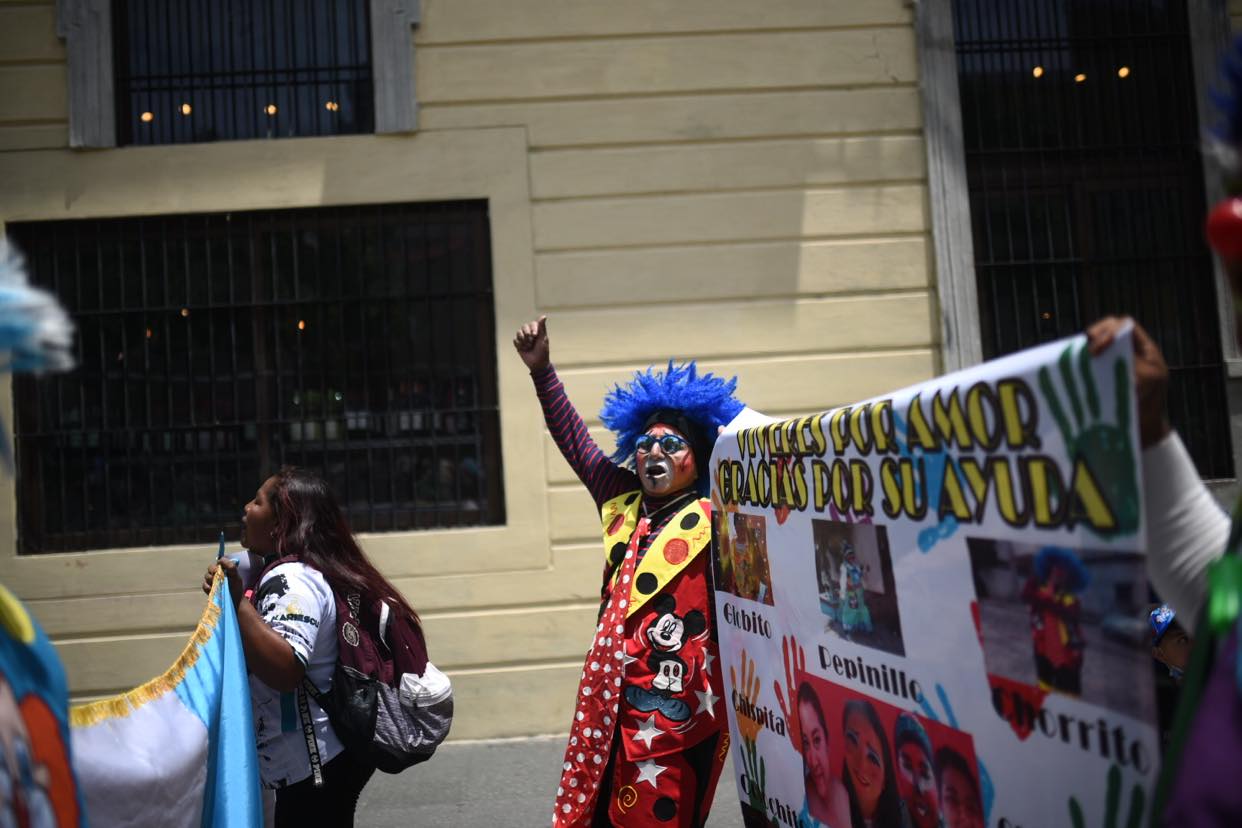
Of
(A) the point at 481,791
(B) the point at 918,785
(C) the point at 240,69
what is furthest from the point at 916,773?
(C) the point at 240,69

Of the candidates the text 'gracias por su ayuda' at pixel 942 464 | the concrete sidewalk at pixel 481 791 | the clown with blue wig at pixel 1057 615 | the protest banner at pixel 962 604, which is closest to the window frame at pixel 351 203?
the concrete sidewalk at pixel 481 791

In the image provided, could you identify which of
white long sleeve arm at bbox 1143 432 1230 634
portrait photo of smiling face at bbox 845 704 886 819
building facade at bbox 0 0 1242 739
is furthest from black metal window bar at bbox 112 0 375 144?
white long sleeve arm at bbox 1143 432 1230 634

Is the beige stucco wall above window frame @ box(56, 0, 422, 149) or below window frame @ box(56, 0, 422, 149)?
below

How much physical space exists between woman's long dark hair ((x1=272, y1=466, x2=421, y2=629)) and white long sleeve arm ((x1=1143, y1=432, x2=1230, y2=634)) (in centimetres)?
→ 243

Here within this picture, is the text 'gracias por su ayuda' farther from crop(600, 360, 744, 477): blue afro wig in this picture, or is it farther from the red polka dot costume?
crop(600, 360, 744, 477): blue afro wig

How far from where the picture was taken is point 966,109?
757cm

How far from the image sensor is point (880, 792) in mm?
2471

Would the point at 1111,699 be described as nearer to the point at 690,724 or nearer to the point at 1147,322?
the point at 690,724

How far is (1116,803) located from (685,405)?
8.39 ft

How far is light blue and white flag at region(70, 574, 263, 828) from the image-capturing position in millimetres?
2484

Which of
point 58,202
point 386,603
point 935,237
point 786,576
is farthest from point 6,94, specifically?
point 786,576

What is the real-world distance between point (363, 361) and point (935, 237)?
11.9 feet

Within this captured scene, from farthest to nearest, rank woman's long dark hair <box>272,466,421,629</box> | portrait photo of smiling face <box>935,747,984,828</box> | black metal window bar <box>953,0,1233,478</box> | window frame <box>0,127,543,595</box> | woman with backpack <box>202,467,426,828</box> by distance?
black metal window bar <box>953,0,1233,478</box>, window frame <box>0,127,543,595</box>, woman's long dark hair <box>272,466,421,629</box>, woman with backpack <box>202,467,426,828</box>, portrait photo of smiling face <box>935,747,984,828</box>

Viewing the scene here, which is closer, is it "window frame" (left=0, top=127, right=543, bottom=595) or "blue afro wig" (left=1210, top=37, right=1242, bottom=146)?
"blue afro wig" (left=1210, top=37, right=1242, bottom=146)
